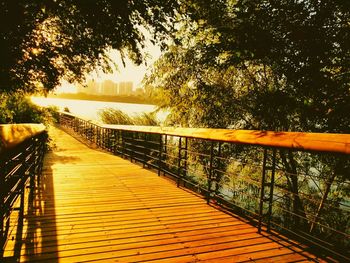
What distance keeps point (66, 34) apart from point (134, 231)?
7.50m

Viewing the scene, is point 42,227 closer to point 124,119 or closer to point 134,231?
point 134,231

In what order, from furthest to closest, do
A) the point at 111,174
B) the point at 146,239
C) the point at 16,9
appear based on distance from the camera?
the point at 111,174 → the point at 16,9 → the point at 146,239

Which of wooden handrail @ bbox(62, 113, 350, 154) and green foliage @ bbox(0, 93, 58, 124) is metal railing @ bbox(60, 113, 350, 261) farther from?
green foliage @ bbox(0, 93, 58, 124)

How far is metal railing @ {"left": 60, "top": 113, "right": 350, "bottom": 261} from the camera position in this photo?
10.8 ft

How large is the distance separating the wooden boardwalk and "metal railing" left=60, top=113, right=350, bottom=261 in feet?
1.10

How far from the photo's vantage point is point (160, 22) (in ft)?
24.7

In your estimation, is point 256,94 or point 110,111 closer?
point 256,94

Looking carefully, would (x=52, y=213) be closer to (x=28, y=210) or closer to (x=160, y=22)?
(x=28, y=210)

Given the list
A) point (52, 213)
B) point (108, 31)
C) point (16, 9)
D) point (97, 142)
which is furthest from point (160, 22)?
point (97, 142)

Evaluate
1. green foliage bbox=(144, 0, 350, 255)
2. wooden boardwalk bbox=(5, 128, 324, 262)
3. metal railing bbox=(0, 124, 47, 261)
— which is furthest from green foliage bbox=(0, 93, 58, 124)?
metal railing bbox=(0, 124, 47, 261)

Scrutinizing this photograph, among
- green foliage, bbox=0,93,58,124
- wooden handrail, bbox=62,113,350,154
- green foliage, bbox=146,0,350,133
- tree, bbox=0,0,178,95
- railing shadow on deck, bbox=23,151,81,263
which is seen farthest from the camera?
green foliage, bbox=0,93,58,124

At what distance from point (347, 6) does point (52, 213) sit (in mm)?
6715

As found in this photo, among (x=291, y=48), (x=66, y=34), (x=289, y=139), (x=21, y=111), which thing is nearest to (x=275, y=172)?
(x=291, y=48)

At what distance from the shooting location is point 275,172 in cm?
1308
